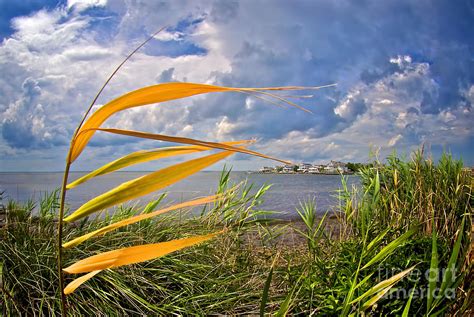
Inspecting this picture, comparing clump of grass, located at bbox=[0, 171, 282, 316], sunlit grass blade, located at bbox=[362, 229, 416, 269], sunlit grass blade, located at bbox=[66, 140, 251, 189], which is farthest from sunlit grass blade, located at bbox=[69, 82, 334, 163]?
clump of grass, located at bbox=[0, 171, 282, 316]

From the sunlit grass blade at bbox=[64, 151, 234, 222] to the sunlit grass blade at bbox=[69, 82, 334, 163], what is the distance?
9 centimetres

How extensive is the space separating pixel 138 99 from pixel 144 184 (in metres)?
0.14

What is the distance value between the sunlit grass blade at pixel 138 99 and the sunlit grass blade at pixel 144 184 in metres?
0.09

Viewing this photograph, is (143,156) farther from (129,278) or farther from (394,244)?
(129,278)

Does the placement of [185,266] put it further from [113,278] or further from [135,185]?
[135,185]

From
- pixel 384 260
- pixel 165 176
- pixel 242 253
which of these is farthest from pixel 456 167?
pixel 165 176

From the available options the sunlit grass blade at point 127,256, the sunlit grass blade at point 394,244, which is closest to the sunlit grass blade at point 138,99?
the sunlit grass blade at point 127,256

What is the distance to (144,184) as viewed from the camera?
707 mm

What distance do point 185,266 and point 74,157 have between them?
216cm

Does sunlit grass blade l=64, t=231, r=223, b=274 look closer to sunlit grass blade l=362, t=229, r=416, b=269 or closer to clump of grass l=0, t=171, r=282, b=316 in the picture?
sunlit grass blade l=362, t=229, r=416, b=269

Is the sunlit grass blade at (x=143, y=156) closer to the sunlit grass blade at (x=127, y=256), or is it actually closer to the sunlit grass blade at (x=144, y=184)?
the sunlit grass blade at (x=144, y=184)

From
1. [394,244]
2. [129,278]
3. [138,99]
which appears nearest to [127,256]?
[138,99]

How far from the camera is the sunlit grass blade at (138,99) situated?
678mm

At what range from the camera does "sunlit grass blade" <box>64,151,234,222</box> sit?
70cm
